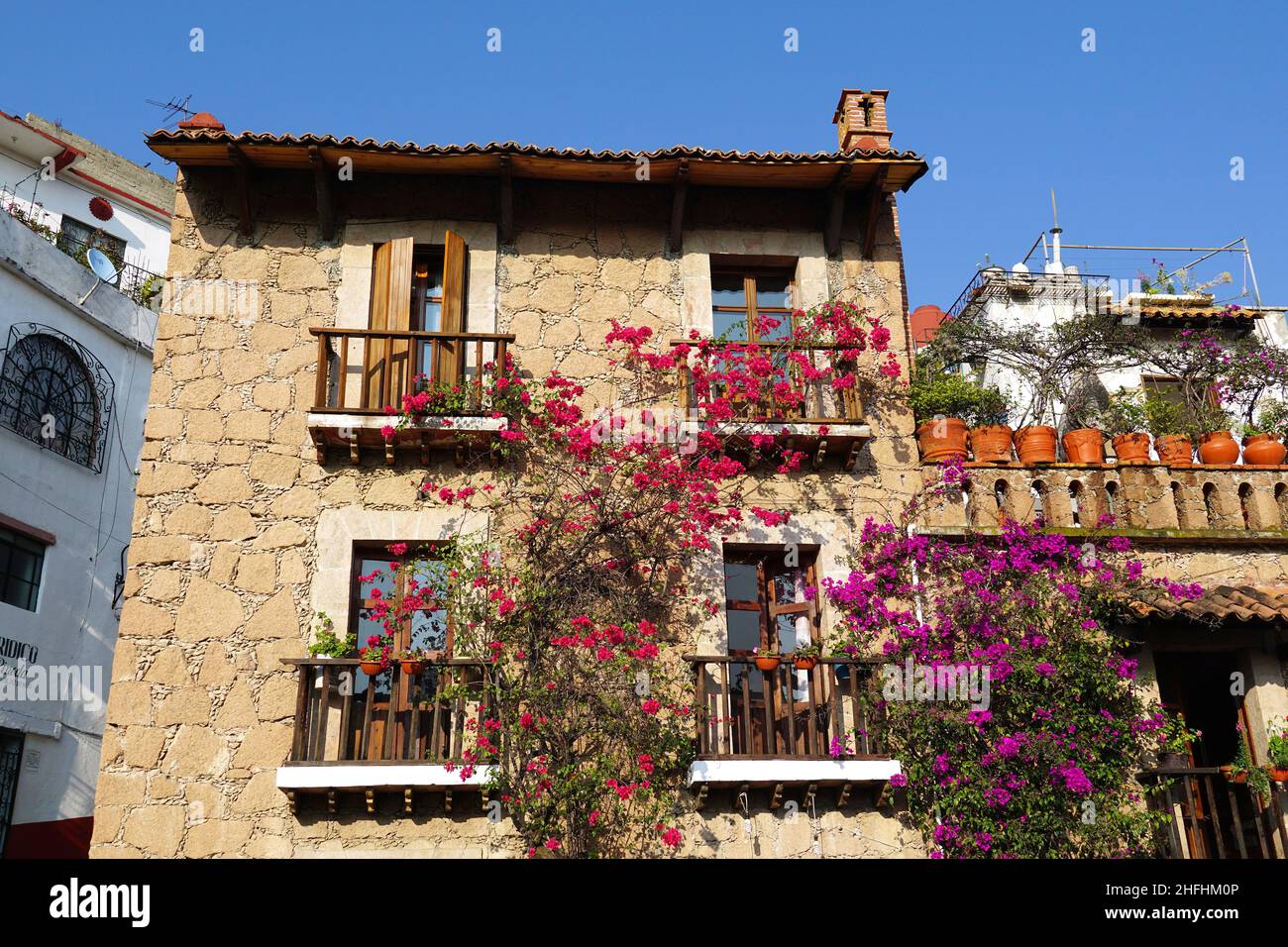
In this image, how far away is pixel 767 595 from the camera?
9.28 metres

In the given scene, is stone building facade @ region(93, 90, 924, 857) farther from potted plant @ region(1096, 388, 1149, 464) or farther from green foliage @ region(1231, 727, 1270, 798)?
green foliage @ region(1231, 727, 1270, 798)

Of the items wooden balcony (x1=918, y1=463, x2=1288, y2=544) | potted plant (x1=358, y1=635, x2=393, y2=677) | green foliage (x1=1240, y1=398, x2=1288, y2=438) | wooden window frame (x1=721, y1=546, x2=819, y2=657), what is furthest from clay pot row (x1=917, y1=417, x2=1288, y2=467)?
potted plant (x1=358, y1=635, x2=393, y2=677)

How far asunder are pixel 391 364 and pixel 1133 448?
6405mm

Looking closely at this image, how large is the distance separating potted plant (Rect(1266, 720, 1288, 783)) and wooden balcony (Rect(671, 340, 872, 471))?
3.87 m

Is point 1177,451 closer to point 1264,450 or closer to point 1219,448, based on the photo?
point 1219,448

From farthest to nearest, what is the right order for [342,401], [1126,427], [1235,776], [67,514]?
[67,514] < [1126,427] < [342,401] < [1235,776]

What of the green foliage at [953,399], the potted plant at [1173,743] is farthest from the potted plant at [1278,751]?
the green foliage at [953,399]

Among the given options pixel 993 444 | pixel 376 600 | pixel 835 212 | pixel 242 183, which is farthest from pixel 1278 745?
pixel 242 183

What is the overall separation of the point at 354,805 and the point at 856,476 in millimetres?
4829

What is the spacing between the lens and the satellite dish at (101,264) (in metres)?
18.1

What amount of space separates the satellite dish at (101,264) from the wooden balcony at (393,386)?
10.6 meters

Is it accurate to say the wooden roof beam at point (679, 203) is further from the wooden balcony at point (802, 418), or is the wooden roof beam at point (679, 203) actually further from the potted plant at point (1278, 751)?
the potted plant at point (1278, 751)

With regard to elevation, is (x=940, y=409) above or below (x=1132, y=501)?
above
